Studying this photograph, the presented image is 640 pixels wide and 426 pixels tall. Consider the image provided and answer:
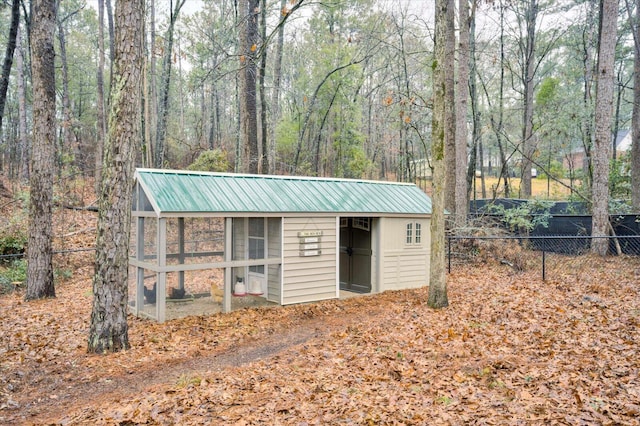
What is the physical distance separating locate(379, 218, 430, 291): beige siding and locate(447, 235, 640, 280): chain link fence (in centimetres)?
114

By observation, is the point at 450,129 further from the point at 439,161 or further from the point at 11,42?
the point at 11,42

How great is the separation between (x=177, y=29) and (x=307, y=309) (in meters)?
20.2

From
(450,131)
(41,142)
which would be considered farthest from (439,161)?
(41,142)

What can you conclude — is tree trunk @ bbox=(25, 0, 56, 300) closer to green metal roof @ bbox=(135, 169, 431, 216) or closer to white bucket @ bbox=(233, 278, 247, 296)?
green metal roof @ bbox=(135, 169, 431, 216)

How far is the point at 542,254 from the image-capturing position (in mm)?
12797

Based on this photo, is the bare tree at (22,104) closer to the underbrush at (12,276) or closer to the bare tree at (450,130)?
the underbrush at (12,276)

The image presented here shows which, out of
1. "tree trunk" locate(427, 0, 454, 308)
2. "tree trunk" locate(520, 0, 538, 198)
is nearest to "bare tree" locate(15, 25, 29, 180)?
"tree trunk" locate(427, 0, 454, 308)

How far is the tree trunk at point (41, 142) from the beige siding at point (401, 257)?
752cm

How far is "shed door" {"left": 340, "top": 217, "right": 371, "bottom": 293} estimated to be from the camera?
454 inches

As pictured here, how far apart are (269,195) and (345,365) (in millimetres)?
4645

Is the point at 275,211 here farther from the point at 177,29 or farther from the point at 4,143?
the point at 4,143

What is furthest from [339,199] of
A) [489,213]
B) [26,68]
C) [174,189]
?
[26,68]

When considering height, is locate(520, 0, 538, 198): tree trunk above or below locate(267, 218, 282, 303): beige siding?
above

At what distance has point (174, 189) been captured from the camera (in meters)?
8.37
